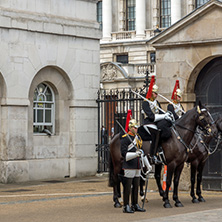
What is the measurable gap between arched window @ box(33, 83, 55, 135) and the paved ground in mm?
2615

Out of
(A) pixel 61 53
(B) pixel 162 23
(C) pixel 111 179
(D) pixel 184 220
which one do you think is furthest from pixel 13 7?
(B) pixel 162 23

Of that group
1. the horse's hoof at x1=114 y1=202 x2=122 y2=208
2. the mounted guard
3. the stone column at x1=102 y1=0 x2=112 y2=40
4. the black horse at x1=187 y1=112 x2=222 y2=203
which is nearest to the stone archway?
the black horse at x1=187 y1=112 x2=222 y2=203

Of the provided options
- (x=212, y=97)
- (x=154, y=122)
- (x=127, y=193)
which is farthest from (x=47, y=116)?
(x=127, y=193)

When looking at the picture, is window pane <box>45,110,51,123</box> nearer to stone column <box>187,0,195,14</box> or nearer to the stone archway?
the stone archway

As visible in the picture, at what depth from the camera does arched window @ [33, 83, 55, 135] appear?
23.7 metres

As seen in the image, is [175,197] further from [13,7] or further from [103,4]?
[103,4]

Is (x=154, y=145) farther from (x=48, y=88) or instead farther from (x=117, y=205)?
(x=48, y=88)

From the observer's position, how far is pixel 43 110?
23906 mm

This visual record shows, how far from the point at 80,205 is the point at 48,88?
→ 870 cm

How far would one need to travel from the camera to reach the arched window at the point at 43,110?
2366cm

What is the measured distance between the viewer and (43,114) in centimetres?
2391

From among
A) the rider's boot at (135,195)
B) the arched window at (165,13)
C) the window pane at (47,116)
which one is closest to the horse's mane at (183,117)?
the rider's boot at (135,195)

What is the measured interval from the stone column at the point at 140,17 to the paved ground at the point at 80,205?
4361cm

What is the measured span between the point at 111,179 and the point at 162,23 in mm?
49485
